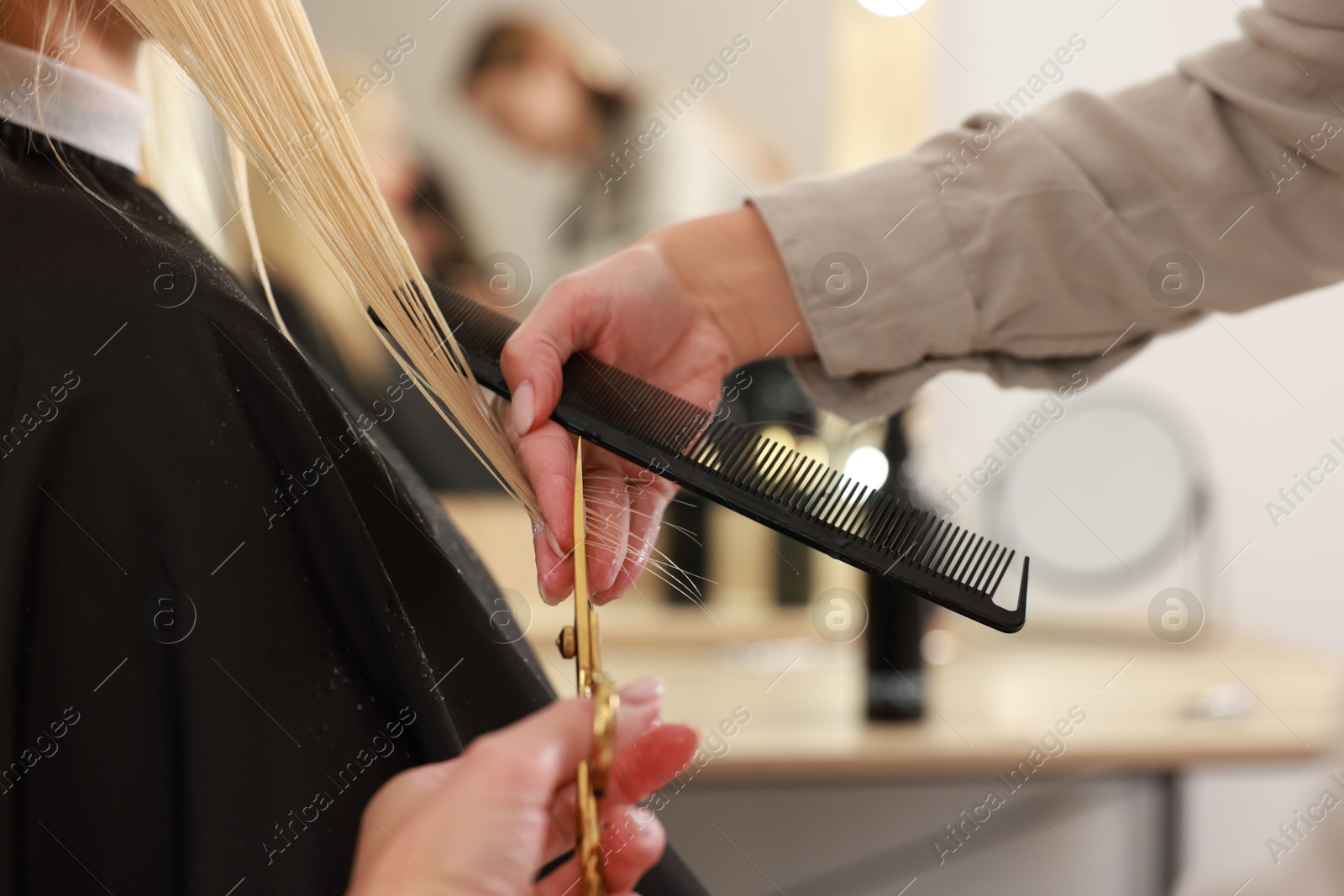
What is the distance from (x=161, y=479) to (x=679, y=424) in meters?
0.20

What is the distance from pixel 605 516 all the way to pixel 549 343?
8 centimetres

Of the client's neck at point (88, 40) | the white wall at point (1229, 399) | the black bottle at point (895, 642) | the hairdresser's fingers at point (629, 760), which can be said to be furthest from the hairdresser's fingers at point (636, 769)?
the white wall at point (1229, 399)

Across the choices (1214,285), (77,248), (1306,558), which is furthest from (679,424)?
(1306,558)

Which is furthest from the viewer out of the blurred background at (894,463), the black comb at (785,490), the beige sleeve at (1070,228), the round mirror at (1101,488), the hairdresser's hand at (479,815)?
the round mirror at (1101,488)

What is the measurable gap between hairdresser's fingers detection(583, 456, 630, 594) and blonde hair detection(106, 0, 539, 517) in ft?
0.10

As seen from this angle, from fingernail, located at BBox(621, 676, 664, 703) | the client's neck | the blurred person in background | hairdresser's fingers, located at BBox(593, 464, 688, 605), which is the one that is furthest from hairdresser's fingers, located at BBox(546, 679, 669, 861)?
the blurred person in background

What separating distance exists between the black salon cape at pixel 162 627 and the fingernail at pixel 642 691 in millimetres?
94

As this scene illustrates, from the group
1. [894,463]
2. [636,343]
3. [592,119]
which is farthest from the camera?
[592,119]

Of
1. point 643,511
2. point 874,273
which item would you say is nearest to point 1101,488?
point 874,273

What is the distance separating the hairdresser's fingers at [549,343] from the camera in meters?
0.44

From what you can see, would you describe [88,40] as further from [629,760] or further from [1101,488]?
[1101,488]

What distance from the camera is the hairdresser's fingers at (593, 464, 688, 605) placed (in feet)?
1.55

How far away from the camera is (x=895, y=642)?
3.71 ft

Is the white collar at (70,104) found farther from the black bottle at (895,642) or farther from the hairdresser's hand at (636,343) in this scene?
the black bottle at (895,642)
